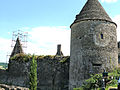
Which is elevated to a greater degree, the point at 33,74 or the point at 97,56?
the point at 97,56

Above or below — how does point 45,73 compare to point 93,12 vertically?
below

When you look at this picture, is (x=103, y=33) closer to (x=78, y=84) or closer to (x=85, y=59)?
(x=85, y=59)

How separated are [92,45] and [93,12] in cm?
331

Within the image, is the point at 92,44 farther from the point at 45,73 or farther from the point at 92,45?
the point at 45,73

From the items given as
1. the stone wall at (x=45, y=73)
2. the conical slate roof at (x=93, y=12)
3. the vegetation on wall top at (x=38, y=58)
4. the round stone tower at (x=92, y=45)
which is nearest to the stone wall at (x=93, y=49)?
the round stone tower at (x=92, y=45)

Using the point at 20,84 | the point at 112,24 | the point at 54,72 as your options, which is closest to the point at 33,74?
the point at 54,72

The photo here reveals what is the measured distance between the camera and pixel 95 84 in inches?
468

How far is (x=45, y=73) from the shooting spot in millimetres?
21000

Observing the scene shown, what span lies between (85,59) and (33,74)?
20.7 ft

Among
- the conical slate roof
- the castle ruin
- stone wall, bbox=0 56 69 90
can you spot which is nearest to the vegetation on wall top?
stone wall, bbox=0 56 69 90

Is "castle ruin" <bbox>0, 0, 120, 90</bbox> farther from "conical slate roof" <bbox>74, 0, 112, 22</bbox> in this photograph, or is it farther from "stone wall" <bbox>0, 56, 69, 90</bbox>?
"stone wall" <bbox>0, 56, 69, 90</bbox>

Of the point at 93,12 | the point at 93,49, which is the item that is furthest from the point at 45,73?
the point at 93,12

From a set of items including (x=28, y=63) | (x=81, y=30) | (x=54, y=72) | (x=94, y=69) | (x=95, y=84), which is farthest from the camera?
(x=28, y=63)

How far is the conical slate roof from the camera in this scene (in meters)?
15.3
